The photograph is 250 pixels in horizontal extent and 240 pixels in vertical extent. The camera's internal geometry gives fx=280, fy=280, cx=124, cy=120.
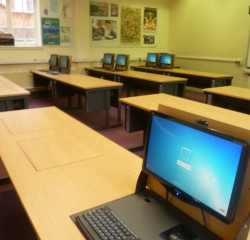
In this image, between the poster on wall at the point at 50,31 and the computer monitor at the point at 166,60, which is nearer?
the poster on wall at the point at 50,31

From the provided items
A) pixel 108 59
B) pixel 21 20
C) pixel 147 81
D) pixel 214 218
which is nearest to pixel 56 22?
pixel 21 20

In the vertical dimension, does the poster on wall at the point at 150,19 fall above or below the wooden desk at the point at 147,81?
above

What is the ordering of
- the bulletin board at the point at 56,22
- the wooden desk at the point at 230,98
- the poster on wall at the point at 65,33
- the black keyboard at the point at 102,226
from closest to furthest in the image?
the black keyboard at the point at 102,226
the wooden desk at the point at 230,98
the bulletin board at the point at 56,22
the poster on wall at the point at 65,33

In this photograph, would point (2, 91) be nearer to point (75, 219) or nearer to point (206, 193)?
point (75, 219)

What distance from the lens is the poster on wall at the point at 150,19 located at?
791 cm

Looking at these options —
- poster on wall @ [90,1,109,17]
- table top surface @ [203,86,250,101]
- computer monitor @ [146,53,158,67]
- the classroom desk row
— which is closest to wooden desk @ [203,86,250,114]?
table top surface @ [203,86,250,101]

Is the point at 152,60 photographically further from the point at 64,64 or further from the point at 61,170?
the point at 61,170

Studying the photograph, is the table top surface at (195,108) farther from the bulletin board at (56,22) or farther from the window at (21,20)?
the window at (21,20)

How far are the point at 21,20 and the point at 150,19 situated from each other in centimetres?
354

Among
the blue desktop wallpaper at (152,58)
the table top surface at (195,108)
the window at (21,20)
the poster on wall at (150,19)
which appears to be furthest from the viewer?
the poster on wall at (150,19)

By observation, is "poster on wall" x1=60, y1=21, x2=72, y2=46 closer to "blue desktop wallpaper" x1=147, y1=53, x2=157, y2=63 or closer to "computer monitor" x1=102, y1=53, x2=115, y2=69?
"computer monitor" x1=102, y1=53, x2=115, y2=69

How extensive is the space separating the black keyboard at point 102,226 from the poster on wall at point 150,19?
7535 millimetres

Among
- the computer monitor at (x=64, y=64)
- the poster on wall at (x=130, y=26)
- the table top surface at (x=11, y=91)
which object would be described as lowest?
the table top surface at (x=11, y=91)

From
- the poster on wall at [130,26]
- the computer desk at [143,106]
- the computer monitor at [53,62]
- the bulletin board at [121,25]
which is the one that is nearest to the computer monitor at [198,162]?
the computer desk at [143,106]
